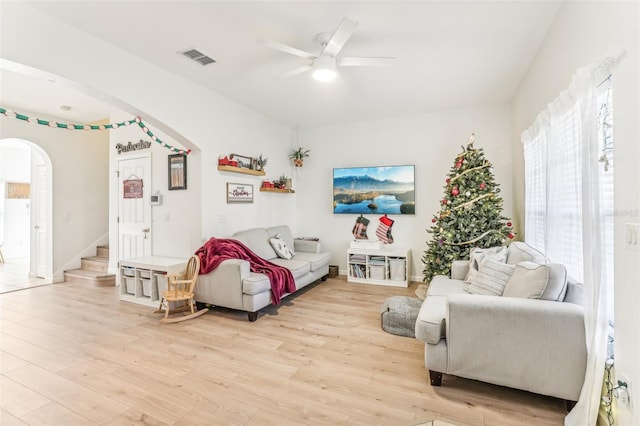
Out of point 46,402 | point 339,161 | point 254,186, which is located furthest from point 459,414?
point 339,161

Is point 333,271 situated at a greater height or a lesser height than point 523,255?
lesser

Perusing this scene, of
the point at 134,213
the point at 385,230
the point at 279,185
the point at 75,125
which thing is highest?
the point at 75,125

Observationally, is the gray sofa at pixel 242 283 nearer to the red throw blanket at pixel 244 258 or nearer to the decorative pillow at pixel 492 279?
the red throw blanket at pixel 244 258

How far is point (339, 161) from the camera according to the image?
5.79 meters

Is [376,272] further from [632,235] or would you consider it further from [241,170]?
[632,235]

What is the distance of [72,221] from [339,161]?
5223 mm

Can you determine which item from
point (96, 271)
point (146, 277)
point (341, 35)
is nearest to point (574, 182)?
point (341, 35)

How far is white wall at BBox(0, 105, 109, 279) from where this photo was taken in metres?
5.27

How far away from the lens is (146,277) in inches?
160

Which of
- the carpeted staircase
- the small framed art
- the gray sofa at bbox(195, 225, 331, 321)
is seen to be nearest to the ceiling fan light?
the small framed art

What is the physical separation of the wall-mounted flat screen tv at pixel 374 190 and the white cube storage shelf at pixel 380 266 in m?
0.77

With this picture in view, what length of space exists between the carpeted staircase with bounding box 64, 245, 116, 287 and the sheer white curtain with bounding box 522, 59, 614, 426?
6166mm

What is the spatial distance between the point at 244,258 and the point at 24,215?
810cm

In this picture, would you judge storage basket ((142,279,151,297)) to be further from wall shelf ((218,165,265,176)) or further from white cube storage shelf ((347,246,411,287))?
white cube storage shelf ((347,246,411,287))
